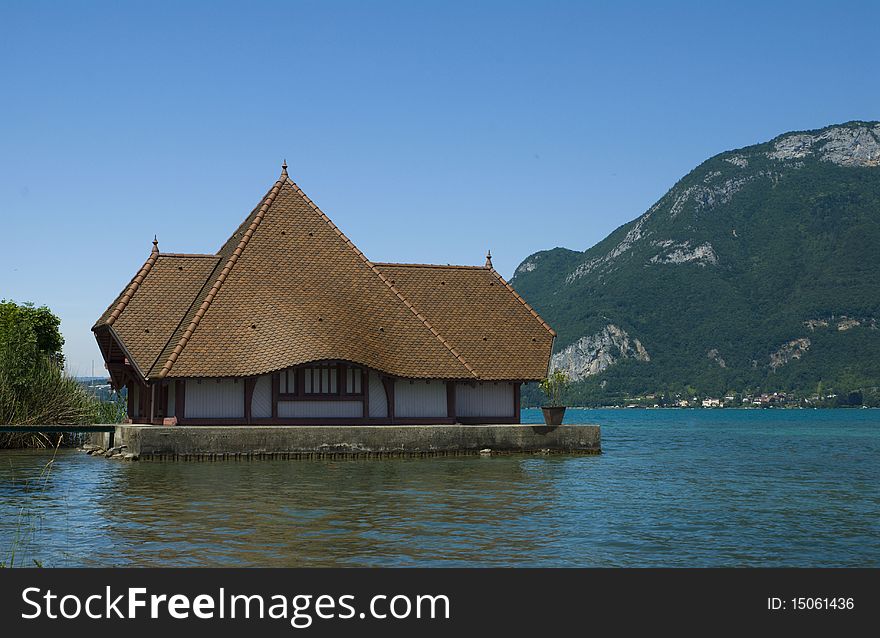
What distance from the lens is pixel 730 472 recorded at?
3878 centimetres

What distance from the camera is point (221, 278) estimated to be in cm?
4253

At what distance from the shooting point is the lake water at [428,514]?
1748 cm

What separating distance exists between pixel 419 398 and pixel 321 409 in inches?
162

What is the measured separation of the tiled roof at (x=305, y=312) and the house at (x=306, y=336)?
0.05m

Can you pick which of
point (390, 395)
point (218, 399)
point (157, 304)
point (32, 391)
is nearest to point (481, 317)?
point (390, 395)

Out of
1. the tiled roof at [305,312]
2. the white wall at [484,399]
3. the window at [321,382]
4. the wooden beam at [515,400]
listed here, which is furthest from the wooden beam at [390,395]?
the wooden beam at [515,400]

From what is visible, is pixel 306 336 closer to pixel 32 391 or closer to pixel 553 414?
pixel 553 414

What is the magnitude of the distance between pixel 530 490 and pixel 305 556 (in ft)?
39.2

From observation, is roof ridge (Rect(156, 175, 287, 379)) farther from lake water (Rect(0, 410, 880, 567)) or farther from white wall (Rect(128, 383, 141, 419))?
white wall (Rect(128, 383, 141, 419))

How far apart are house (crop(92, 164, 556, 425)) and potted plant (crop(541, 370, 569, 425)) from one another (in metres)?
1.51

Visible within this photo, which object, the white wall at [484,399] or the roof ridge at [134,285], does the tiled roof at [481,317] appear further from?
the roof ridge at [134,285]

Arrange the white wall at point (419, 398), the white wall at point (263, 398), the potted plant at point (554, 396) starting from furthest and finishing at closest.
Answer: the white wall at point (419, 398), the potted plant at point (554, 396), the white wall at point (263, 398)

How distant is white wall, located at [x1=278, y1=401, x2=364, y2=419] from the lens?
40.6 m

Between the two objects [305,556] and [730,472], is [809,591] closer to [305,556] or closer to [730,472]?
[305,556]
